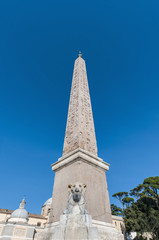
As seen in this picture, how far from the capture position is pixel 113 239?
396 cm

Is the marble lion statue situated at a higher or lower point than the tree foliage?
lower

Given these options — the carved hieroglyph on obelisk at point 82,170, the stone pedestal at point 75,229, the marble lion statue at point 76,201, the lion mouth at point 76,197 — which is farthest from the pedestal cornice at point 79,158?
the stone pedestal at point 75,229

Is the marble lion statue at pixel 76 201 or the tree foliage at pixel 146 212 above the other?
the tree foliage at pixel 146 212

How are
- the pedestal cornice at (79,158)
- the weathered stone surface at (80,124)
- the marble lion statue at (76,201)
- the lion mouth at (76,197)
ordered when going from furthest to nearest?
the weathered stone surface at (80,124) → the pedestal cornice at (79,158) → the lion mouth at (76,197) → the marble lion statue at (76,201)

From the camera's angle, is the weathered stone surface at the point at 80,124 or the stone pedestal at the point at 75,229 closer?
the stone pedestal at the point at 75,229

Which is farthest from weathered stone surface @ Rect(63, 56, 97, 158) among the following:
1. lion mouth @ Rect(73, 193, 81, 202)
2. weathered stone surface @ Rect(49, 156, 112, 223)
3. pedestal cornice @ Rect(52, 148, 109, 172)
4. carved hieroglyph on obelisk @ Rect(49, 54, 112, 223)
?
lion mouth @ Rect(73, 193, 81, 202)

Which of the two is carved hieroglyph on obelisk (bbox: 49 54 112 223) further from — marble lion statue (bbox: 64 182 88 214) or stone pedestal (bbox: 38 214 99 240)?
stone pedestal (bbox: 38 214 99 240)

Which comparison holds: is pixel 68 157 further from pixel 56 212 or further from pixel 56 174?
pixel 56 212

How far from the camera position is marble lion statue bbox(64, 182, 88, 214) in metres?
3.21

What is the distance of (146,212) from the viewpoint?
26.0 metres

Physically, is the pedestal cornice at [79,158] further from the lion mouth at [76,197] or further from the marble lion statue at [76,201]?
the lion mouth at [76,197]

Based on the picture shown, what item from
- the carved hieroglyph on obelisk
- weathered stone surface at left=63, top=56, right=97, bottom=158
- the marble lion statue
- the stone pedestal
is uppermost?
weathered stone surface at left=63, top=56, right=97, bottom=158

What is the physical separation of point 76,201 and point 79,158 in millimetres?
1758

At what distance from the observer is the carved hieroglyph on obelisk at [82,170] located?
4539mm
